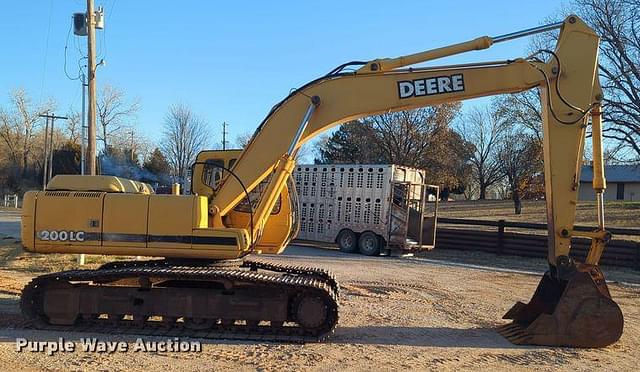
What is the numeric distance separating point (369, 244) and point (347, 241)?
99 centimetres

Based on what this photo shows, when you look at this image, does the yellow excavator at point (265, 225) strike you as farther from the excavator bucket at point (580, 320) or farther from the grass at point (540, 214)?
the grass at point (540, 214)

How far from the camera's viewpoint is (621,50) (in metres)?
26.7

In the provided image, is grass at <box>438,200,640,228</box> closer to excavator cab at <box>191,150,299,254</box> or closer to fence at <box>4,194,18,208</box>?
excavator cab at <box>191,150,299,254</box>

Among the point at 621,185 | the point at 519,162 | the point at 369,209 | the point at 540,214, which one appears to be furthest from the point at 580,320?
the point at 621,185

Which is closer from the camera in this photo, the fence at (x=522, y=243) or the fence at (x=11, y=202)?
the fence at (x=522, y=243)

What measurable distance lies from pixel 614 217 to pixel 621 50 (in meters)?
14.3

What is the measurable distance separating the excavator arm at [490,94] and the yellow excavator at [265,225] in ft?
0.05

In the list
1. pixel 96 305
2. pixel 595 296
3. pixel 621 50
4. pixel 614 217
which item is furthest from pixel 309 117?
pixel 614 217

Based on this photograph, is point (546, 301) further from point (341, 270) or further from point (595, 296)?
point (341, 270)

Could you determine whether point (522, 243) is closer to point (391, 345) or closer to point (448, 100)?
point (448, 100)

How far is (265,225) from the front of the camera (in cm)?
866

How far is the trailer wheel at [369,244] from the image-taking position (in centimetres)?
1983

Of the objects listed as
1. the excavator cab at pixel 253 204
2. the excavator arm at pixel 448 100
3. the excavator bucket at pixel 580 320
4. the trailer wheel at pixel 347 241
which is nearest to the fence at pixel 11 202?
the trailer wheel at pixel 347 241

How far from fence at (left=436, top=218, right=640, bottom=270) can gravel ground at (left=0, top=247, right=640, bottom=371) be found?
214 inches
